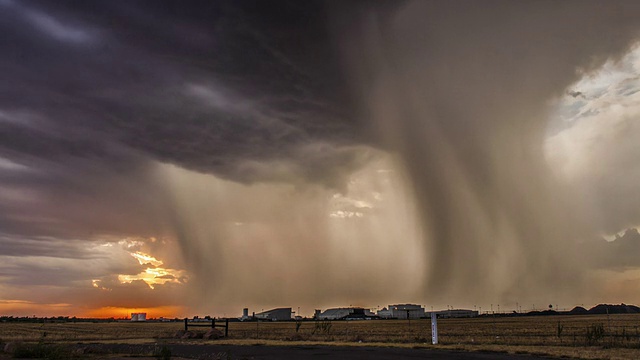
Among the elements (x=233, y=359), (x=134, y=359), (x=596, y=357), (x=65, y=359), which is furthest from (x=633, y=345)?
(x=65, y=359)

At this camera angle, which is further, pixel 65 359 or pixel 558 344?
pixel 558 344

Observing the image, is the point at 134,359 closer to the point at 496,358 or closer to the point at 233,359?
the point at 233,359

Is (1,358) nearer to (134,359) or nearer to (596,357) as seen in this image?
(134,359)

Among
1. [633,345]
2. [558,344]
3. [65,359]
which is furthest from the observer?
[558,344]

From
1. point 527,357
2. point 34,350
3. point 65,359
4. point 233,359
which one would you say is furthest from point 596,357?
point 34,350

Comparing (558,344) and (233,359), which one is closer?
(233,359)

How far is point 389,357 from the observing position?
3062 centimetres

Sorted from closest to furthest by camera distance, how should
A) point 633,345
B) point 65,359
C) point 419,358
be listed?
point 65,359
point 419,358
point 633,345

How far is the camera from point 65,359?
91.7 ft

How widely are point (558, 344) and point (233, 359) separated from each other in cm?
2754

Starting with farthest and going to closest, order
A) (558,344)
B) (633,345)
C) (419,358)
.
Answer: (558,344) < (633,345) < (419,358)

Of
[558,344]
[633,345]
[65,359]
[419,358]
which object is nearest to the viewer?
[65,359]

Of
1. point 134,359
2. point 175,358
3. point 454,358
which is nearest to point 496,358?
point 454,358

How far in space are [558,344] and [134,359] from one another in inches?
1310
